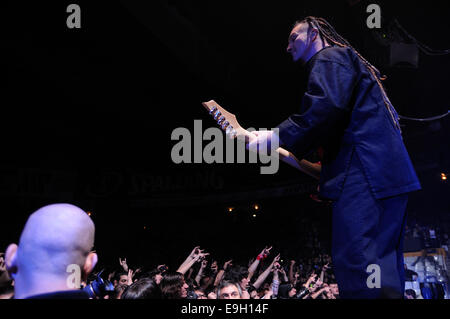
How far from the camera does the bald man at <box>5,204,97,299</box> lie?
108 centimetres

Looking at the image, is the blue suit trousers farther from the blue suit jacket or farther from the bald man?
the bald man

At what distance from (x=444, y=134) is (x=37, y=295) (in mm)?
12187

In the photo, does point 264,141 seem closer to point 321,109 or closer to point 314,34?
point 321,109

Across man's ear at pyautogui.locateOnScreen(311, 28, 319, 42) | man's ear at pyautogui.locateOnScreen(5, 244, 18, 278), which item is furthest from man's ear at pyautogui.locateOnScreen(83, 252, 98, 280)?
man's ear at pyautogui.locateOnScreen(311, 28, 319, 42)

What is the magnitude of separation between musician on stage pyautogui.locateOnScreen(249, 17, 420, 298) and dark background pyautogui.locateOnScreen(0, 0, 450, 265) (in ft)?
16.6

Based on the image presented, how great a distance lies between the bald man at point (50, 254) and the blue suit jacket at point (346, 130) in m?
1.05

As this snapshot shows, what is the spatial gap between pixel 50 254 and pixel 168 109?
9868 mm

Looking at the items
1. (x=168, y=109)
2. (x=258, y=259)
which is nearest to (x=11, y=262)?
(x=258, y=259)

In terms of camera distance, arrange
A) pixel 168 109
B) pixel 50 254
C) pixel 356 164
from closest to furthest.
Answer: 1. pixel 50 254
2. pixel 356 164
3. pixel 168 109

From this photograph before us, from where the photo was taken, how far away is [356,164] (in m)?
1.73

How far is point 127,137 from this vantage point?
13188mm

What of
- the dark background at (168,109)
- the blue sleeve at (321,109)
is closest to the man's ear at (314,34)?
the blue sleeve at (321,109)
